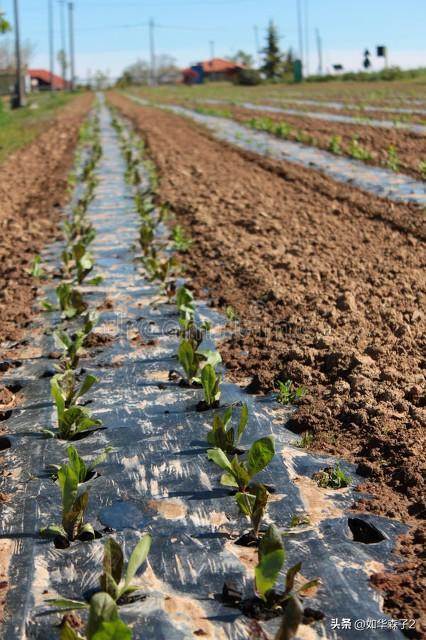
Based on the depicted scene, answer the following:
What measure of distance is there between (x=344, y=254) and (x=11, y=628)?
5.31 m

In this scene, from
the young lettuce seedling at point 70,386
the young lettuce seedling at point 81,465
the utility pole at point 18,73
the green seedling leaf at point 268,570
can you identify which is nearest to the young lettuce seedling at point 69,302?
the young lettuce seedling at point 70,386

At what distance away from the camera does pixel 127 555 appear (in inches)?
116

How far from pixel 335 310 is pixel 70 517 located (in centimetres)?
294

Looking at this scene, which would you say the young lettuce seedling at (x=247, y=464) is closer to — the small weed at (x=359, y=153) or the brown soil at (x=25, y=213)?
the brown soil at (x=25, y=213)

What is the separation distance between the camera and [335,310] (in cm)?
550

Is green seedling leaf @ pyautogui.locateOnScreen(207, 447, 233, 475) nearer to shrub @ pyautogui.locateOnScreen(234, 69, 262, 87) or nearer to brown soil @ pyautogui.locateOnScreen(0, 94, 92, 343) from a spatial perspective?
brown soil @ pyautogui.locateOnScreen(0, 94, 92, 343)

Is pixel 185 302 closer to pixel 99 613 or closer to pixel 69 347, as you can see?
pixel 69 347

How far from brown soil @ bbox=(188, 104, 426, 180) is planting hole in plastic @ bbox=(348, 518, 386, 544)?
935 cm

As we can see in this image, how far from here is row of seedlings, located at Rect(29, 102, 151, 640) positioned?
228cm

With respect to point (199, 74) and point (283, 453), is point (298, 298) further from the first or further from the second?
point (199, 74)

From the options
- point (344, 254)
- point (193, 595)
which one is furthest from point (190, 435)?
point (344, 254)

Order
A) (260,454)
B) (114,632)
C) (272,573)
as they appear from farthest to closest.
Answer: (260,454) → (272,573) → (114,632)

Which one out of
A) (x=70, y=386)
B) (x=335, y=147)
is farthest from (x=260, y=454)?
(x=335, y=147)

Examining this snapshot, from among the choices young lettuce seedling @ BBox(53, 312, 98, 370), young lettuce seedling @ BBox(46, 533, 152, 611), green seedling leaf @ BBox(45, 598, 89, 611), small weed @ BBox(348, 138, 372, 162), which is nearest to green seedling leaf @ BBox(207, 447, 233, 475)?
young lettuce seedling @ BBox(46, 533, 152, 611)
